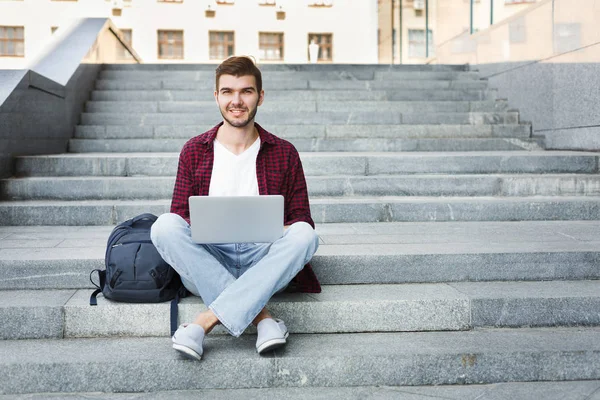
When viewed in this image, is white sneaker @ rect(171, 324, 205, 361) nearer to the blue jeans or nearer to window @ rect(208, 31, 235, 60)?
the blue jeans

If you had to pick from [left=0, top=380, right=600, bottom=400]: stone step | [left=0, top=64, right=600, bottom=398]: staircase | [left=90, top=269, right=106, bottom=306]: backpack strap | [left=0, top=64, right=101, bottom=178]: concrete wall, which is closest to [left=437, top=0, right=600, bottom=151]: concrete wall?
[left=0, top=64, right=600, bottom=398]: staircase

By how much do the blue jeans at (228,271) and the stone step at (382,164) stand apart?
2.77 metres

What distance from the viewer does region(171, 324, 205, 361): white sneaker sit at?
283 centimetres

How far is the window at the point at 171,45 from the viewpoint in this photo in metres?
27.4

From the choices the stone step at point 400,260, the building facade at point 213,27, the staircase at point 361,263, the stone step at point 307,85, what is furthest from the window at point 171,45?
the stone step at point 400,260

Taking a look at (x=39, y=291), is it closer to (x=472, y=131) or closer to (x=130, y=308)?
(x=130, y=308)

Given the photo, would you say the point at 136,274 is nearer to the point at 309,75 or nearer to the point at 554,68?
the point at 554,68

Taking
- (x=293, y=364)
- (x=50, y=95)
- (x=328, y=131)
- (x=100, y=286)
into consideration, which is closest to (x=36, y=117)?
(x=50, y=95)

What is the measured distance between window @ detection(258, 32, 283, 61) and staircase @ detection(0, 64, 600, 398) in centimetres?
2111

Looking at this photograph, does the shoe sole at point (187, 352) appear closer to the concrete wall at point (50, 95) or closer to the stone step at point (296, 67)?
the concrete wall at point (50, 95)

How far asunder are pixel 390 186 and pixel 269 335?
286cm

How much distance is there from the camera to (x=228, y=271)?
3.06 m

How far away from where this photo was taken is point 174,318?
3188 mm

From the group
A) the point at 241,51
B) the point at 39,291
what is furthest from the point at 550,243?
the point at 241,51
